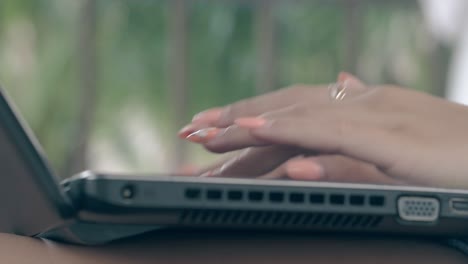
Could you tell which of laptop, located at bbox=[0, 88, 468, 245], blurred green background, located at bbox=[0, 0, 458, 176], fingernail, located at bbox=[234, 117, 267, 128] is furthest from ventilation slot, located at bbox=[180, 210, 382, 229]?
blurred green background, located at bbox=[0, 0, 458, 176]

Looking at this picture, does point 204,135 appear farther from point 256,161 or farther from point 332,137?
point 332,137

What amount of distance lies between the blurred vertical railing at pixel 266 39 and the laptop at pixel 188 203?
552 centimetres

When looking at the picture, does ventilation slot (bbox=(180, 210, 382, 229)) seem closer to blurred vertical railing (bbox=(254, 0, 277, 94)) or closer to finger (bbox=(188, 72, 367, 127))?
finger (bbox=(188, 72, 367, 127))

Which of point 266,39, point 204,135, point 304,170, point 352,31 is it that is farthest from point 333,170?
point 352,31

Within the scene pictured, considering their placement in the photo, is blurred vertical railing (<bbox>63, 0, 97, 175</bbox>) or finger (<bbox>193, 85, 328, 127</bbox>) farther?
blurred vertical railing (<bbox>63, 0, 97, 175</bbox>)

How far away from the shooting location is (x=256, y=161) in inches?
24.6

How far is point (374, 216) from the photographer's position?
413 millimetres

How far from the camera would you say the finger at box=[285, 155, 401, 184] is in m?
0.51

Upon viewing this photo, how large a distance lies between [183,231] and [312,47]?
543cm

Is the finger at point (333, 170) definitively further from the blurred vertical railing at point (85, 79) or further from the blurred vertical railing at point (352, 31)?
the blurred vertical railing at point (352, 31)

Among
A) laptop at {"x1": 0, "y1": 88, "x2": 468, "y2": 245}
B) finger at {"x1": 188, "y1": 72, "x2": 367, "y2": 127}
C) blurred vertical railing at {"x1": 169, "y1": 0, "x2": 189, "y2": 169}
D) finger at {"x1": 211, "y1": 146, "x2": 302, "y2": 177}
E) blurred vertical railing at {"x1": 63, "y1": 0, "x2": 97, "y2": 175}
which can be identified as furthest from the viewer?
blurred vertical railing at {"x1": 169, "y1": 0, "x2": 189, "y2": 169}

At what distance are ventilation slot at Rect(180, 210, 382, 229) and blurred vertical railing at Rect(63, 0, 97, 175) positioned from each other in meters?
5.23

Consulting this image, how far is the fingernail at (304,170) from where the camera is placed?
0.51 m

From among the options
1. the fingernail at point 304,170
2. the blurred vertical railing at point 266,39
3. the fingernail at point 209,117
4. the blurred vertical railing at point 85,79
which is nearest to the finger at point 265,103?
the fingernail at point 209,117
